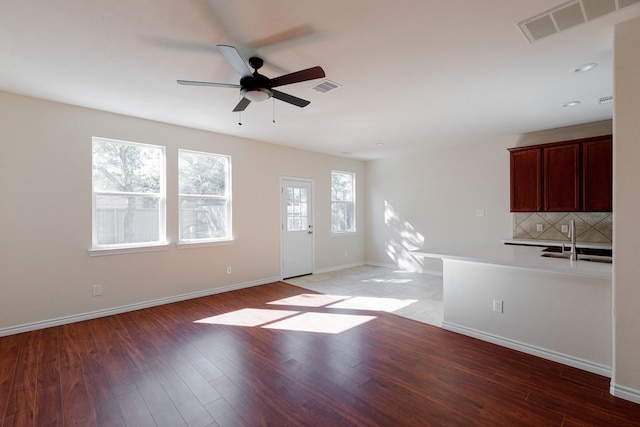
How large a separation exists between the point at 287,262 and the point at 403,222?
9.49 ft

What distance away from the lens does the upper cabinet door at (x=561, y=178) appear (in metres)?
4.21

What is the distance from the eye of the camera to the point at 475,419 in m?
1.92

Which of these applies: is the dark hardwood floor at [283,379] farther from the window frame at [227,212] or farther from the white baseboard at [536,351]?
the window frame at [227,212]

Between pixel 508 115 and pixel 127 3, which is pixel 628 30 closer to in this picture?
pixel 508 115

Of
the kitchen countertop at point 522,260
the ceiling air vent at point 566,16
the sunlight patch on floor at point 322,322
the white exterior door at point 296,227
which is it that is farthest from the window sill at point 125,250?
the ceiling air vent at point 566,16

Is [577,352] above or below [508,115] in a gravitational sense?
below

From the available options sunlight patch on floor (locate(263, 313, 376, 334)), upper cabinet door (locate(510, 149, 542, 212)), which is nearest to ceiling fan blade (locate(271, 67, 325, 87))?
sunlight patch on floor (locate(263, 313, 376, 334))

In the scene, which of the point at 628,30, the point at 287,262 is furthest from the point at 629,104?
the point at 287,262

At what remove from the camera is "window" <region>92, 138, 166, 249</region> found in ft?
12.8

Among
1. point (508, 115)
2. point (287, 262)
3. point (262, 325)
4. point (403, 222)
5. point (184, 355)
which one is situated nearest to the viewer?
point (184, 355)

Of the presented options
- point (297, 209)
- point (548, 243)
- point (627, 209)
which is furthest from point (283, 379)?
point (548, 243)

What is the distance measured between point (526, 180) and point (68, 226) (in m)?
6.63

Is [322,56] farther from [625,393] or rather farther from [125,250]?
[125,250]

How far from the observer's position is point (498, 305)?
3.00m
